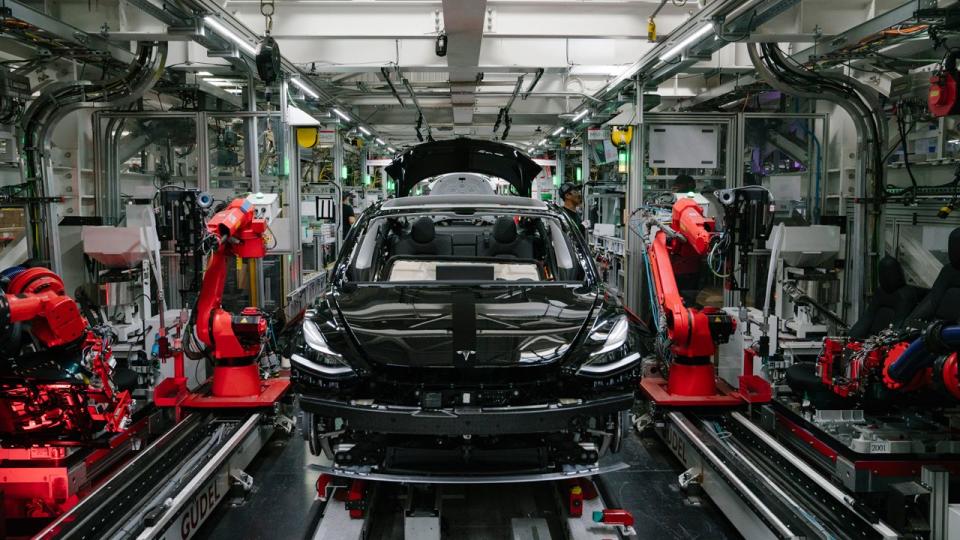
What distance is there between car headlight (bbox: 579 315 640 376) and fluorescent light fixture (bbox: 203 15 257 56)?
11.6ft

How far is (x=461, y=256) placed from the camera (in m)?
4.62

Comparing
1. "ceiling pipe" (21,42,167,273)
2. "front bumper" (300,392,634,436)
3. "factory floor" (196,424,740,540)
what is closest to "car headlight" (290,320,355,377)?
"front bumper" (300,392,634,436)

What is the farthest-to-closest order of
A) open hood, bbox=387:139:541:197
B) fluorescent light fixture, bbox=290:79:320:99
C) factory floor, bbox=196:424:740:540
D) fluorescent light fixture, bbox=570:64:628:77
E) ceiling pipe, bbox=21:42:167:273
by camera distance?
1. fluorescent light fixture, bbox=570:64:628:77
2. fluorescent light fixture, bbox=290:79:320:99
3. open hood, bbox=387:139:541:197
4. ceiling pipe, bbox=21:42:167:273
5. factory floor, bbox=196:424:740:540

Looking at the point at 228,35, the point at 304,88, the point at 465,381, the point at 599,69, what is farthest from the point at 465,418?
the point at 599,69

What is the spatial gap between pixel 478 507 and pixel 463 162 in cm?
402

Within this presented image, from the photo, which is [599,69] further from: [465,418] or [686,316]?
[465,418]

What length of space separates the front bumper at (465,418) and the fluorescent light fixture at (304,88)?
5369 millimetres

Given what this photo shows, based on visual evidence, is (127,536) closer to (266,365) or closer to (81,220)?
(266,365)

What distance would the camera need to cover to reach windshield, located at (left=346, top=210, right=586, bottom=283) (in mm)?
4094

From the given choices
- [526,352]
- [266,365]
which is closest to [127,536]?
[526,352]

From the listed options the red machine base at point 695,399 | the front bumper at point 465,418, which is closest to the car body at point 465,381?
the front bumper at point 465,418

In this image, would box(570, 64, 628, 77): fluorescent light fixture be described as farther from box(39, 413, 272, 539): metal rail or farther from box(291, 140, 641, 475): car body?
box(39, 413, 272, 539): metal rail

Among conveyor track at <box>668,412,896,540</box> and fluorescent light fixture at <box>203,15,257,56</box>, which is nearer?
conveyor track at <box>668,412,896,540</box>

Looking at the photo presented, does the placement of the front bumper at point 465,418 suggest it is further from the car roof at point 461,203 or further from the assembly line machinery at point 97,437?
the car roof at point 461,203
